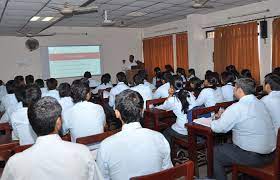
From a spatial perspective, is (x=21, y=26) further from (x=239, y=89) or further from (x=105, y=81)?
(x=239, y=89)

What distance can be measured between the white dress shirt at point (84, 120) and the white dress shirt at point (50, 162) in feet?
5.32

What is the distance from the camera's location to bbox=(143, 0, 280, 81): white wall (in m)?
7.20

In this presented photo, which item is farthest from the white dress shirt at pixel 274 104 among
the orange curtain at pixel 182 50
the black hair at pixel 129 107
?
the orange curtain at pixel 182 50

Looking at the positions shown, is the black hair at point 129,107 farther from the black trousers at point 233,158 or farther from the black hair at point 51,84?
the black hair at point 51,84

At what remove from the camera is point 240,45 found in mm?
7805

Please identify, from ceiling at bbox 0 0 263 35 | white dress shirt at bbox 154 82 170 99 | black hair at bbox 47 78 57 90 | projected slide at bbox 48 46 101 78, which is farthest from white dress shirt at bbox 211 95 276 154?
projected slide at bbox 48 46 101 78

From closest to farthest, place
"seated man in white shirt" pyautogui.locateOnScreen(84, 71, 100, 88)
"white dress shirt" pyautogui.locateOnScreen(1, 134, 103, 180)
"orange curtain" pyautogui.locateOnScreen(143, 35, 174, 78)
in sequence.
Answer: "white dress shirt" pyautogui.locateOnScreen(1, 134, 103, 180) < "seated man in white shirt" pyautogui.locateOnScreen(84, 71, 100, 88) < "orange curtain" pyautogui.locateOnScreen(143, 35, 174, 78)

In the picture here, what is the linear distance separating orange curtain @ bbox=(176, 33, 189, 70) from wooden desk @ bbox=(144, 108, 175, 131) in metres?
5.01

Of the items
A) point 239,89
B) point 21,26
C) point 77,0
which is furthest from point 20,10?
point 239,89

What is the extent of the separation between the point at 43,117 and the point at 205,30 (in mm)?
8044

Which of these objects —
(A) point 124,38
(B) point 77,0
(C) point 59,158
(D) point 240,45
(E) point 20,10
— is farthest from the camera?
(A) point 124,38

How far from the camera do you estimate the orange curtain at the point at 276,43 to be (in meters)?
6.89

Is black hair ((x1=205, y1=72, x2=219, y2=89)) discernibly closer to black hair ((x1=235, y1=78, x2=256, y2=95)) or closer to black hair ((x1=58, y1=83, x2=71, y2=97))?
black hair ((x1=235, y1=78, x2=256, y2=95))

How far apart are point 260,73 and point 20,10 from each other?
5.75 metres
